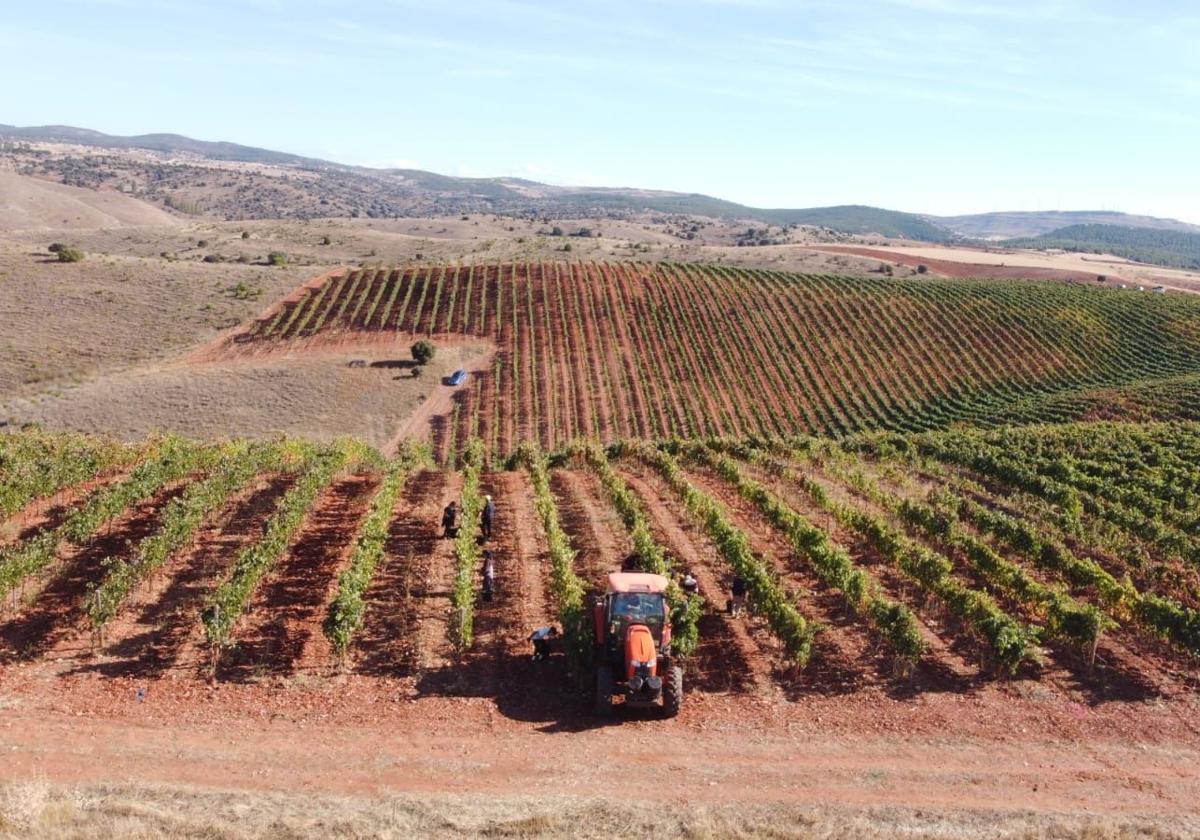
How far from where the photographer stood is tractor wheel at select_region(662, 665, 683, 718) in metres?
15.2

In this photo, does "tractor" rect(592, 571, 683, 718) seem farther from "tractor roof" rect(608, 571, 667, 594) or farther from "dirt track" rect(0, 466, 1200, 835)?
"dirt track" rect(0, 466, 1200, 835)

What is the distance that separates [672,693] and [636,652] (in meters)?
1.19

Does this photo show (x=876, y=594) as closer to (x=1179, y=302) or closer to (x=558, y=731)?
(x=558, y=731)

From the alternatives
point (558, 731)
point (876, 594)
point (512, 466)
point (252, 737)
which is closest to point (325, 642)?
point (252, 737)

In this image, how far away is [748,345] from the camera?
64000 mm

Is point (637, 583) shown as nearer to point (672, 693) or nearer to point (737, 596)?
point (672, 693)

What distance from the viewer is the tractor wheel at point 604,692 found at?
15.2 m

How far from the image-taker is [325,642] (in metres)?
18.0

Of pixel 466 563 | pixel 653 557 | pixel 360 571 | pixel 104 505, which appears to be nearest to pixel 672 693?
pixel 653 557

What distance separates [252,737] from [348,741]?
67.7 inches

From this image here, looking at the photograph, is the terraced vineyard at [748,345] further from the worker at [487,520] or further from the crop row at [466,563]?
the worker at [487,520]

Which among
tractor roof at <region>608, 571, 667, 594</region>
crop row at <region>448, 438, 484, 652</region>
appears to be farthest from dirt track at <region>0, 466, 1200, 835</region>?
tractor roof at <region>608, 571, 667, 594</region>

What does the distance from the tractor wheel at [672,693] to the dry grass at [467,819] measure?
2.57 metres

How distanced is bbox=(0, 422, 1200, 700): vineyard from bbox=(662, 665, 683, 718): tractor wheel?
4.64 feet
